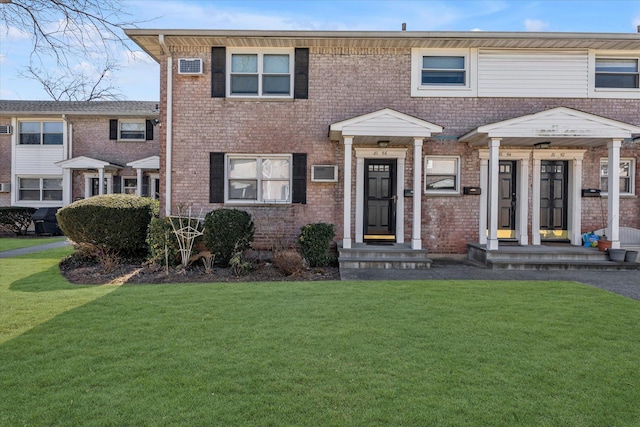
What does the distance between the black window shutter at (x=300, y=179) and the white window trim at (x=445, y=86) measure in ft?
10.8

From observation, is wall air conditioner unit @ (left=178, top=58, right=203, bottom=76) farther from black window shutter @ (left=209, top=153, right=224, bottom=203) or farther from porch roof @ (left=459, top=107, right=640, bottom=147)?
porch roof @ (left=459, top=107, right=640, bottom=147)

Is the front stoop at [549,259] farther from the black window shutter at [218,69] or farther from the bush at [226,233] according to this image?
the black window shutter at [218,69]

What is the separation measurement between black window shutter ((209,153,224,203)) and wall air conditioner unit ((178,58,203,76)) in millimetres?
2112

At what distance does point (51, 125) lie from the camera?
18391mm

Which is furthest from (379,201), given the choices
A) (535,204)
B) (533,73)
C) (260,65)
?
(533,73)

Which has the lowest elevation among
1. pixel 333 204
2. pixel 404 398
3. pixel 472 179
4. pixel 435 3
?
pixel 404 398

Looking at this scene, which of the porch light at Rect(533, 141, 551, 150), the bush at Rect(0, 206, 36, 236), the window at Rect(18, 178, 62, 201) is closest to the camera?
the porch light at Rect(533, 141, 551, 150)

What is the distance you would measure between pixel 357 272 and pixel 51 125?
57.2 ft

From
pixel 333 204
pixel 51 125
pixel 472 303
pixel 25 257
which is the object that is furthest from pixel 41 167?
pixel 472 303

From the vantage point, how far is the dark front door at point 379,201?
1049 cm

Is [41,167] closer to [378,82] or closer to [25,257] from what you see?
[25,257]

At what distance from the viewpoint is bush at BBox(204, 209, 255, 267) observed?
8.58 meters

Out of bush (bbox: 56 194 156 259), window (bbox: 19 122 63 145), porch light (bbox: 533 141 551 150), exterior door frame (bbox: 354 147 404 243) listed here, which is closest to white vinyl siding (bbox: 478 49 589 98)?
porch light (bbox: 533 141 551 150)

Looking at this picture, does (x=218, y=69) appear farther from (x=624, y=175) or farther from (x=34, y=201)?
(x=34, y=201)
